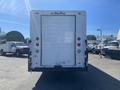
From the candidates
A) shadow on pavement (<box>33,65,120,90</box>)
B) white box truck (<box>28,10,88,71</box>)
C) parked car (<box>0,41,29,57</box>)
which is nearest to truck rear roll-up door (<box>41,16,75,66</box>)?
white box truck (<box>28,10,88,71</box>)

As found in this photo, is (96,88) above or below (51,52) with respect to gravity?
below

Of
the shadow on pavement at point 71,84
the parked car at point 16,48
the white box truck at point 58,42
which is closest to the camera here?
the shadow on pavement at point 71,84

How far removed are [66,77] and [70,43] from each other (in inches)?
96.1

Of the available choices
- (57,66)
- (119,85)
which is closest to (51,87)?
(57,66)

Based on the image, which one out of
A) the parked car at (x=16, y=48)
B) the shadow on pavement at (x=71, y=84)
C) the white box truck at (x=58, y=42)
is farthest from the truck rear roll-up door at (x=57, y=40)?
the parked car at (x=16, y=48)

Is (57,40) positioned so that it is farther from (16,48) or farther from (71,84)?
(16,48)

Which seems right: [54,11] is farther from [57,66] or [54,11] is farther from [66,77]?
[66,77]

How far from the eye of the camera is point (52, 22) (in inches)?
476

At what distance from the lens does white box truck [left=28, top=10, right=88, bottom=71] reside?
39.3 feet

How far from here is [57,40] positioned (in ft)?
39.6

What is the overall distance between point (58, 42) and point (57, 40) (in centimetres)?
11

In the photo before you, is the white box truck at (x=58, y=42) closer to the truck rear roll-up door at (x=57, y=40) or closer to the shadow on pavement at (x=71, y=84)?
the truck rear roll-up door at (x=57, y=40)

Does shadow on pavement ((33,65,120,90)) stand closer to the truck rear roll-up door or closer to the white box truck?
the white box truck

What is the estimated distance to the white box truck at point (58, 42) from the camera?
472 inches
